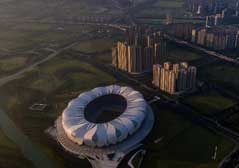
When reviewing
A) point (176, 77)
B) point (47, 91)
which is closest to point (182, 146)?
point (176, 77)

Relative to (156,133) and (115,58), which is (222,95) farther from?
(115,58)

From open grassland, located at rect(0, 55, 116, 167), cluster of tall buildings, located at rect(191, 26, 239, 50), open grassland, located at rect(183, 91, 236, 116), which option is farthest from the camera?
cluster of tall buildings, located at rect(191, 26, 239, 50)

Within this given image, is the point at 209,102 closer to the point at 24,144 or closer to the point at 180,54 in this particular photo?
the point at 180,54

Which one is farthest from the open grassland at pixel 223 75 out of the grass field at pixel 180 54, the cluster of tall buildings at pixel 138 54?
the cluster of tall buildings at pixel 138 54

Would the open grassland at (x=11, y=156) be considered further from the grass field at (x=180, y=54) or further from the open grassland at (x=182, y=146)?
the grass field at (x=180, y=54)

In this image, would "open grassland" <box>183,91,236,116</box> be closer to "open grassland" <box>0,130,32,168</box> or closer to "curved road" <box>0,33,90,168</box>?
"curved road" <box>0,33,90,168</box>

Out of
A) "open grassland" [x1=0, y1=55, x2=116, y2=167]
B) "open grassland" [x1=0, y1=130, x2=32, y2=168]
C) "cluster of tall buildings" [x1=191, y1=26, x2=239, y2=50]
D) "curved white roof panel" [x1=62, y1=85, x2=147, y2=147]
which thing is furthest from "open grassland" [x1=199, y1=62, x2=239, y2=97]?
"open grassland" [x1=0, y1=130, x2=32, y2=168]
